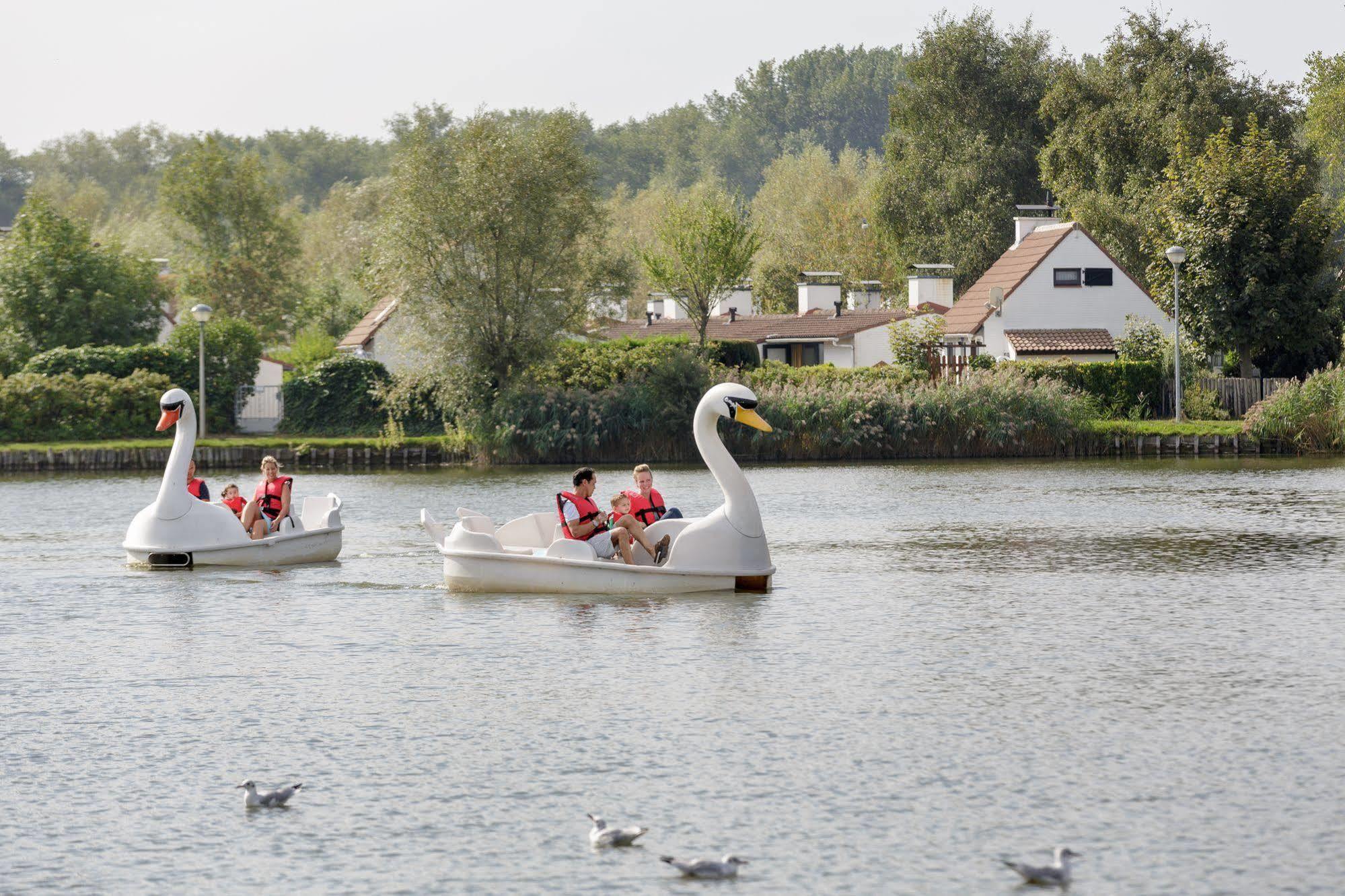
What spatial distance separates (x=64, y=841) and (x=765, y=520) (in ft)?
69.8

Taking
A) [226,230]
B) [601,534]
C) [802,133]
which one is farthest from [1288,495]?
[802,133]

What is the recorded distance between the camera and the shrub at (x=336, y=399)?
5772cm

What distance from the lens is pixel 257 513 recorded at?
2469cm

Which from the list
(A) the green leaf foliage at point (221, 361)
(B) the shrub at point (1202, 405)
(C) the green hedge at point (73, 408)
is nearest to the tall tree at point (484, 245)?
(A) the green leaf foliage at point (221, 361)

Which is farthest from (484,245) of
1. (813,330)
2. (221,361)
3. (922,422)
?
(813,330)

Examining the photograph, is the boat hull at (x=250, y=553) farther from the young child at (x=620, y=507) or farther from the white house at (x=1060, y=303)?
the white house at (x=1060, y=303)

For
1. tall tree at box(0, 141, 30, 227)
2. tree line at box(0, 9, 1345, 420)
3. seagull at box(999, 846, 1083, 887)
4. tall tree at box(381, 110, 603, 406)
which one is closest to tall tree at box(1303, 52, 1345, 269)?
tree line at box(0, 9, 1345, 420)

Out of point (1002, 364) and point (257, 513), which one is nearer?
point (257, 513)

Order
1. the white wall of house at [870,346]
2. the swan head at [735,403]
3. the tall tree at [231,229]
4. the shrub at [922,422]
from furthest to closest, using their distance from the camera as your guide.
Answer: the tall tree at [231,229] → the white wall of house at [870,346] → the shrub at [922,422] → the swan head at [735,403]

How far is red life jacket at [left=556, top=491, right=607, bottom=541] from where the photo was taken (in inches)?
827

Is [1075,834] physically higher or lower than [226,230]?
lower

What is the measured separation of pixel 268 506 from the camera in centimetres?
2483

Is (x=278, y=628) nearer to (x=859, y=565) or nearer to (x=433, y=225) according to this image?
(x=859, y=565)

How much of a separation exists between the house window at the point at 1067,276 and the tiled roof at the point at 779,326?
32.3ft
